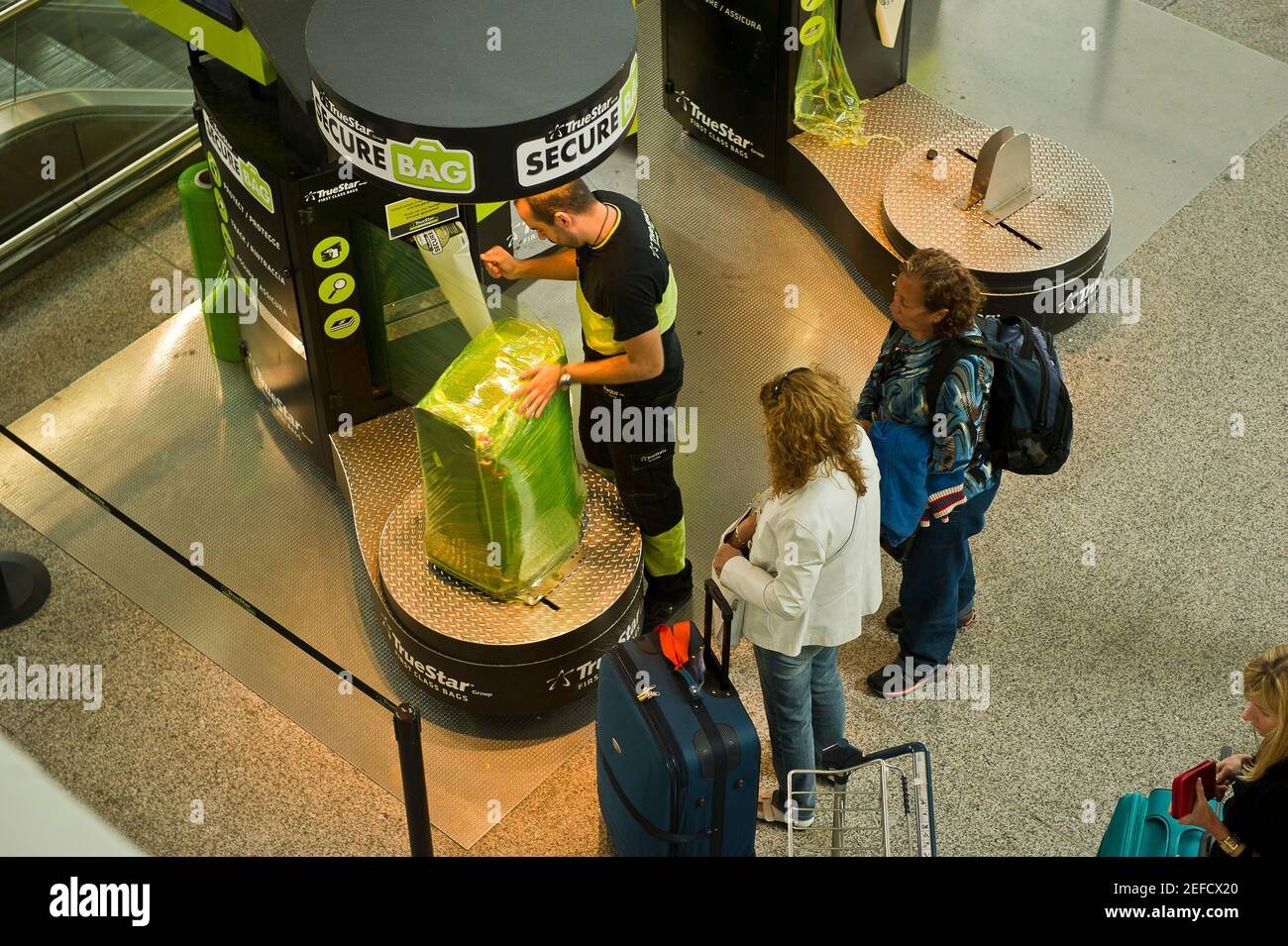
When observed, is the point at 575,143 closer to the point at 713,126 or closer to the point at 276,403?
the point at 276,403

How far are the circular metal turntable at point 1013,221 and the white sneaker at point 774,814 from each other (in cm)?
209

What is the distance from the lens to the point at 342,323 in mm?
4664

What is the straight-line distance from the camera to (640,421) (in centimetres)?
434

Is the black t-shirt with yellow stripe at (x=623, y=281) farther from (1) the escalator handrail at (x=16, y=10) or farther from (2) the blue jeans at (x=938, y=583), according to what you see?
(1) the escalator handrail at (x=16, y=10)

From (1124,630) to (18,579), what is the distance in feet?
11.3

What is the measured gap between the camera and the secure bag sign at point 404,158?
11.0ft

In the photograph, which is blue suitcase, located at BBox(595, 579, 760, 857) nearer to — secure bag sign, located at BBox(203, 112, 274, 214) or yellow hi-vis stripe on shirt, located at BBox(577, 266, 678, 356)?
yellow hi-vis stripe on shirt, located at BBox(577, 266, 678, 356)

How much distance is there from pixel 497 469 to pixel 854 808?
4.43ft

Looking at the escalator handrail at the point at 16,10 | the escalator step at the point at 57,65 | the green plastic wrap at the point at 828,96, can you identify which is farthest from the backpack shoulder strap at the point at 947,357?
the escalator step at the point at 57,65

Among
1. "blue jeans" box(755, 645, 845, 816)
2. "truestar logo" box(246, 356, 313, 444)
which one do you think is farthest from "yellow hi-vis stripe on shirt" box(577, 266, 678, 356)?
"truestar logo" box(246, 356, 313, 444)

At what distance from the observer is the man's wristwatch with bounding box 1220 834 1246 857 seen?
3294 millimetres

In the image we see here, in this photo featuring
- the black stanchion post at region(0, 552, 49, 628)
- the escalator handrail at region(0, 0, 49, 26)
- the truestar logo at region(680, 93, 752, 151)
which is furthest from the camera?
the truestar logo at region(680, 93, 752, 151)

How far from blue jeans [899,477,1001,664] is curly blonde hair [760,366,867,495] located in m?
0.80
